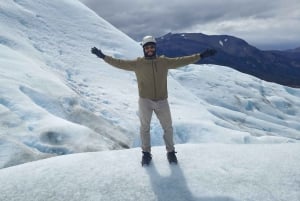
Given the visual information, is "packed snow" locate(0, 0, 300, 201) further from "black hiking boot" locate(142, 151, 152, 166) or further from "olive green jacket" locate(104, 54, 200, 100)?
"olive green jacket" locate(104, 54, 200, 100)

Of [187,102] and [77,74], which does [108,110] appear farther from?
[187,102]

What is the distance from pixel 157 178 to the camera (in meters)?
7.97

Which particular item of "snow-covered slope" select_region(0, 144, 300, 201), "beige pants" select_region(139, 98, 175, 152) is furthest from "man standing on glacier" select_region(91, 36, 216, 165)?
"snow-covered slope" select_region(0, 144, 300, 201)

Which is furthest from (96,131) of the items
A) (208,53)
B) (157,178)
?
(157,178)

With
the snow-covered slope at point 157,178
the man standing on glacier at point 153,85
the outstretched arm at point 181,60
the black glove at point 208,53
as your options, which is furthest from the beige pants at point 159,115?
the black glove at point 208,53

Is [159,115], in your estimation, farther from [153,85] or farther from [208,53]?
[208,53]

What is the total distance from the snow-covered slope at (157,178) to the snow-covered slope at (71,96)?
385 cm

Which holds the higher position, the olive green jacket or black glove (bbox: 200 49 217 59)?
black glove (bbox: 200 49 217 59)

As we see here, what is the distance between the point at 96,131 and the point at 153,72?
7861 mm

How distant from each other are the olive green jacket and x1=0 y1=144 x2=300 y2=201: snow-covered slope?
1.41 meters

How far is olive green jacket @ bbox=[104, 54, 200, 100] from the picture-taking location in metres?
8.65

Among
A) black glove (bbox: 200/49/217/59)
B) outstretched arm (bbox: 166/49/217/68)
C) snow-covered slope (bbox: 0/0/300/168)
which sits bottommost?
snow-covered slope (bbox: 0/0/300/168)

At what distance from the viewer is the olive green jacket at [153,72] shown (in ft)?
28.4

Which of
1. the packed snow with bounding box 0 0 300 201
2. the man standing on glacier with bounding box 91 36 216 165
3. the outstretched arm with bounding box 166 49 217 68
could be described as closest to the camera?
the packed snow with bounding box 0 0 300 201
